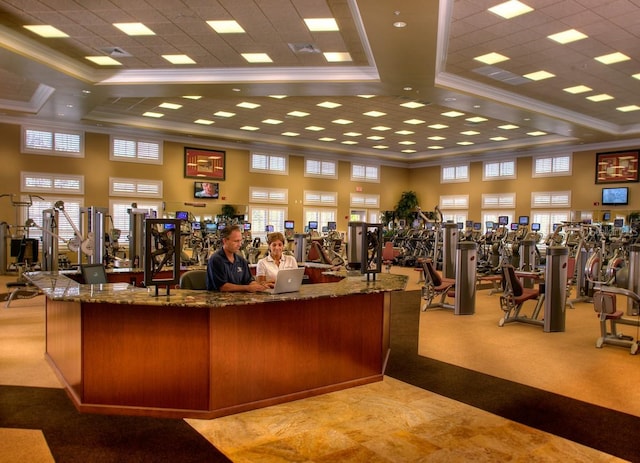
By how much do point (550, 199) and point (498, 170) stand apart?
238 centimetres

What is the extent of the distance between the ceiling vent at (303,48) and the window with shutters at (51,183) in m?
9.20

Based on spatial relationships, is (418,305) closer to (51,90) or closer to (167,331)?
(167,331)

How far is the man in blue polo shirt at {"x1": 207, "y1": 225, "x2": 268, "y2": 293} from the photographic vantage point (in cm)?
426

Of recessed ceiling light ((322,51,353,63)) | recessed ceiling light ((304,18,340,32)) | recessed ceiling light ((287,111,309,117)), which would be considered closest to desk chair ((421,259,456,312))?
recessed ceiling light ((322,51,353,63))

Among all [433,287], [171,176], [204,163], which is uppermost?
[204,163]

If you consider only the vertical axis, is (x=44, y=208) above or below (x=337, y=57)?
below

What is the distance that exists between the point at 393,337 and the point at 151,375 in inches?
134

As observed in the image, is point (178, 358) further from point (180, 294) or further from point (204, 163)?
point (204, 163)

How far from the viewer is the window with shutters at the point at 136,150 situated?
1527 centimetres

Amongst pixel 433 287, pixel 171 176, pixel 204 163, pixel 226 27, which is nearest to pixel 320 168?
pixel 204 163

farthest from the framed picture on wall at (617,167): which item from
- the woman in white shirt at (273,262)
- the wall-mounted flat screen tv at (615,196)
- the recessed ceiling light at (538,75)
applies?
the woman in white shirt at (273,262)

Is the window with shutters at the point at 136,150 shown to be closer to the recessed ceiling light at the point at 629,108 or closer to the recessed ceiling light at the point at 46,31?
the recessed ceiling light at the point at 46,31

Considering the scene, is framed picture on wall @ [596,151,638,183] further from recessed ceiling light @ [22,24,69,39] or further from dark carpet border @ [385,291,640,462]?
recessed ceiling light @ [22,24,69,39]

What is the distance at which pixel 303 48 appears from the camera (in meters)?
8.42
